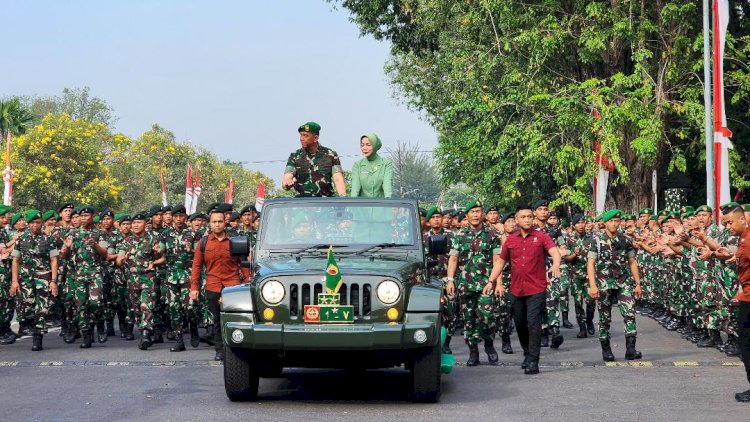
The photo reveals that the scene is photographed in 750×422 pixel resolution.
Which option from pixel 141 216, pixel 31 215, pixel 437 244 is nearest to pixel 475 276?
pixel 437 244

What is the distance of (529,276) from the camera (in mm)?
14688

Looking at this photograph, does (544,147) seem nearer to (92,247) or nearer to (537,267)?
(92,247)

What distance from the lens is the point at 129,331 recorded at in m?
20.4

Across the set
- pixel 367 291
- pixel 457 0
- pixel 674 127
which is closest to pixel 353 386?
pixel 367 291

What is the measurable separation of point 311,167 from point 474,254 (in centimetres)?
276

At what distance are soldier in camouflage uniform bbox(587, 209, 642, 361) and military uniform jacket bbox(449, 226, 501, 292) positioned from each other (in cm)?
123

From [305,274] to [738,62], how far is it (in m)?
27.5

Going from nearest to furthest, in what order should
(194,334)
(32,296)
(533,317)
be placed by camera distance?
(533,317) < (194,334) < (32,296)

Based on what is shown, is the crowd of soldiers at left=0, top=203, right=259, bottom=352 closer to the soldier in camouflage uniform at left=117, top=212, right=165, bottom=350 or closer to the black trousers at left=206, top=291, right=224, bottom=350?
the soldier in camouflage uniform at left=117, top=212, right=165, bottom=350

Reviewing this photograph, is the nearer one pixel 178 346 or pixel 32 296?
pixel 178 346

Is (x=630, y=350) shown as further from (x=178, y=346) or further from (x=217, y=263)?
(x=178, y=346)

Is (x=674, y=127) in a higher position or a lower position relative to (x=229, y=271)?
higher

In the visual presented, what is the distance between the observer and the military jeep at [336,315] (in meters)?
11.5

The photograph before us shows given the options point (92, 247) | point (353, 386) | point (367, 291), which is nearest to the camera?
point (367, 291)
